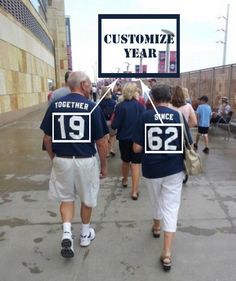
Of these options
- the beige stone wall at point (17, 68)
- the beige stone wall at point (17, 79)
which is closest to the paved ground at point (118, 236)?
the beige stone wall at point (17, 79)

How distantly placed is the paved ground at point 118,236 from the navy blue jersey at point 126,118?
3.01ft

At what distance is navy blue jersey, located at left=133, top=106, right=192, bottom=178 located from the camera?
3107mm

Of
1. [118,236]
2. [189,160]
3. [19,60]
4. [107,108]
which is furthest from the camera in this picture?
[19,60]

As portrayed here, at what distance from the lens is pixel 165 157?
313 centimetres

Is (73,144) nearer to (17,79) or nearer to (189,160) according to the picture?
(189,160)

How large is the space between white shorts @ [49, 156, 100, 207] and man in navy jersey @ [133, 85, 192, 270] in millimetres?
567

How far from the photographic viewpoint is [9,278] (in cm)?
296

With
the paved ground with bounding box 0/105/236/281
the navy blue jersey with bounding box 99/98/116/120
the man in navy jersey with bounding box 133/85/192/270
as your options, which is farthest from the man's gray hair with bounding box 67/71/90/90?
the navy blue jersey with bounding box 99/98/116/120

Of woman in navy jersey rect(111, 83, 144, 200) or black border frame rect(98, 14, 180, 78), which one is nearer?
black border frame rect(98, 14, 180, 78)

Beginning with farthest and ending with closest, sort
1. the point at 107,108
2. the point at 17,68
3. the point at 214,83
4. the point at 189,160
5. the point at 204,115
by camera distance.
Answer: the point at 17,68 → the point at 214,83 → the point at 204,115 → the point at 107,108 → the point at 189,160

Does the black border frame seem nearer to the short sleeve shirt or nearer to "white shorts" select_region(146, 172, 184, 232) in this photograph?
"white shorts" select_region(146, 172, 184, 232)

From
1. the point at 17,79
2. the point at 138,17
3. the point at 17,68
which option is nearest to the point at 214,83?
the point at 17,79

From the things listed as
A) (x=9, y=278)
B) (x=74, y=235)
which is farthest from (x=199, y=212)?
(x=9, y=278)

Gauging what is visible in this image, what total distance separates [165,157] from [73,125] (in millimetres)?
922
